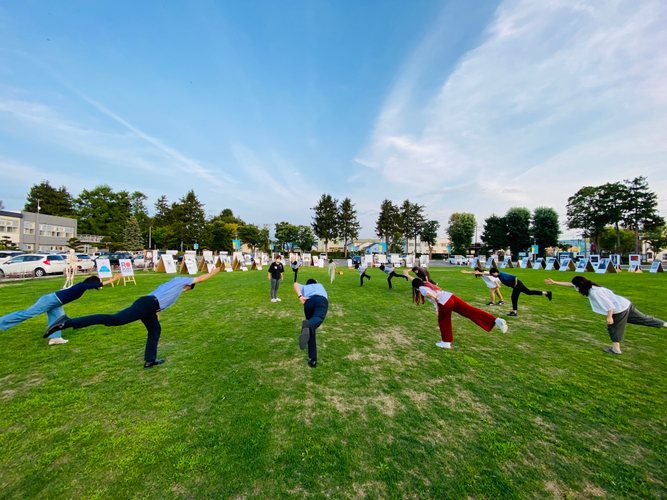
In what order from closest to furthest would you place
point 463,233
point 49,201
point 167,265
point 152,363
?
point 152,363 < point 167,265 < point 49,201 < point 463,233

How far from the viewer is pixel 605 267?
25.6m

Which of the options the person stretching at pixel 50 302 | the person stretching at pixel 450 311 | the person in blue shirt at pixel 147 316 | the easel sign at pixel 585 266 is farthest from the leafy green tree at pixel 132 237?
the easel sign at pixel 585 266

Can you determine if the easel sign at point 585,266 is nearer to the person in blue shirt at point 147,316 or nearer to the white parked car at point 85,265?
the person in blue shirt at point 147,316

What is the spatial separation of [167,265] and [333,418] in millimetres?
24249

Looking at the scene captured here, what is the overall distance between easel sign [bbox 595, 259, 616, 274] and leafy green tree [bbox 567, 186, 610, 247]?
104 ft

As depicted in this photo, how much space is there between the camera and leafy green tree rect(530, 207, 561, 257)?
51938 millimetres

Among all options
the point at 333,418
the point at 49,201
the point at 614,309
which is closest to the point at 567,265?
the point at 614,309

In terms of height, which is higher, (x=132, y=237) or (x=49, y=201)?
(x=49, y=201)

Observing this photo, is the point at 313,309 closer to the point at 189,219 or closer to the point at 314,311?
the point at 314,311

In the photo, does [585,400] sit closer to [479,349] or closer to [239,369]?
[479,349]

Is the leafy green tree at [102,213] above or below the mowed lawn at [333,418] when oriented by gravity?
above

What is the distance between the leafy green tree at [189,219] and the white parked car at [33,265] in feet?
154

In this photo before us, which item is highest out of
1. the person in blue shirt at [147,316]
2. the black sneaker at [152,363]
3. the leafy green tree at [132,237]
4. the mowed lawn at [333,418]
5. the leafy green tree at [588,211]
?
the leafy green tree at [588,211]

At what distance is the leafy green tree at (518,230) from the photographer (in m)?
53.0
